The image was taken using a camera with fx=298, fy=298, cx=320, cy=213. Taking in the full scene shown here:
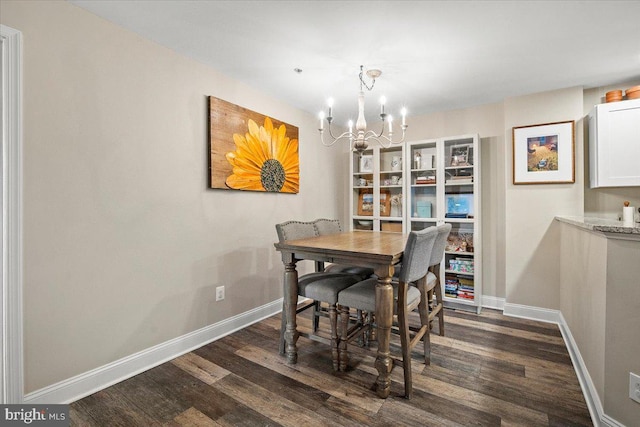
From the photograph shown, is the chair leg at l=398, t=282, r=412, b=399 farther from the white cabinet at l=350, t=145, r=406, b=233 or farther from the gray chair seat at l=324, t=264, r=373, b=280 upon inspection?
the white cabinet at l=350, t=145, r=406, b=233

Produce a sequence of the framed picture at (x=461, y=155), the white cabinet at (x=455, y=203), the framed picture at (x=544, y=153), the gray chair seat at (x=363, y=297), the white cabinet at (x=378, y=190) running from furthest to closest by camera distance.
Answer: the white cabinet at (x=378, y=190)
the framed picture at (x=461, y=155)
the white cabinet at (x=455, y=203)
the framed picture at (x=544, y=153)
the gray chair seat at (x=363, y=297)

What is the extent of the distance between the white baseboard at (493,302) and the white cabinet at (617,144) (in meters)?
1.50

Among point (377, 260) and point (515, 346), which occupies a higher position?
point (377, 260)

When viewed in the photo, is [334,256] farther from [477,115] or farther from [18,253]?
[477,115]

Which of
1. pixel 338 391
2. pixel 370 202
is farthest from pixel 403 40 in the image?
pixel 338 391

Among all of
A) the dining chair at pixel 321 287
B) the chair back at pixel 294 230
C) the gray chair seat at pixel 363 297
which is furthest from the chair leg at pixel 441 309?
the chair back at pixel 294 230

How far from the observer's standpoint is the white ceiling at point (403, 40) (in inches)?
69.7

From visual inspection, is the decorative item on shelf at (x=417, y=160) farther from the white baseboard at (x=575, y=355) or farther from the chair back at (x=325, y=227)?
the white baseboard at (x=575, y=355)

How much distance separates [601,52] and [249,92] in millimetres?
2900

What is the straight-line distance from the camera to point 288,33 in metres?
2.01

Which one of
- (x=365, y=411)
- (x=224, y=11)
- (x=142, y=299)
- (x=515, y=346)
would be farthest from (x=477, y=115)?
(x=142, y=299)

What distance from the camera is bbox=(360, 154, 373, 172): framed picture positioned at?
13.4 feet

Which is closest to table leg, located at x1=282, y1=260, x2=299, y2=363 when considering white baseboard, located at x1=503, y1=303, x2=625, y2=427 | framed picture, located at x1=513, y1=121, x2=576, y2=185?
white baseboard, located at x1=503, y1=303, x2=625, y2=427
